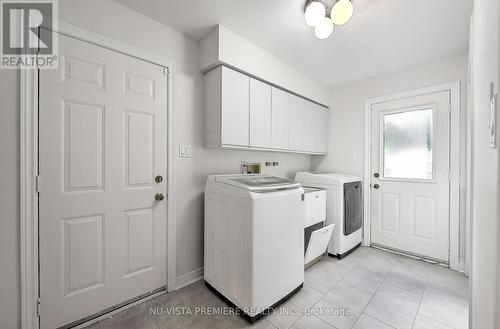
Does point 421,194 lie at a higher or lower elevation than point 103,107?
lower

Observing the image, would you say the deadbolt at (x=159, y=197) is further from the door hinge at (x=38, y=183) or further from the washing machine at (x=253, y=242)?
the door hinge at (x=38, y=183)

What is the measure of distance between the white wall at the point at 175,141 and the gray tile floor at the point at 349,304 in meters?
0.43

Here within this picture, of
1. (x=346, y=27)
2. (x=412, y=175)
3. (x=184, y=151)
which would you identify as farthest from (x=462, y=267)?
(x=184, y=151)

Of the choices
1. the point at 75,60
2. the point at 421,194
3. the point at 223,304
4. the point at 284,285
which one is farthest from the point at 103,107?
the point at 421,194

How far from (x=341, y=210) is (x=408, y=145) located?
1.28 metres

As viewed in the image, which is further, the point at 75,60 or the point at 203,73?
the point at 203,73

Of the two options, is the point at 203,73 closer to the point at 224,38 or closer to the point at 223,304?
the point at 224,38

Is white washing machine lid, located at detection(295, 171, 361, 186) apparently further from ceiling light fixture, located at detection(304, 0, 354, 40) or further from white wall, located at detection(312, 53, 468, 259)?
ceiling light fixture, located at detection(304, 0, 354, 40)

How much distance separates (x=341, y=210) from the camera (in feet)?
8.50

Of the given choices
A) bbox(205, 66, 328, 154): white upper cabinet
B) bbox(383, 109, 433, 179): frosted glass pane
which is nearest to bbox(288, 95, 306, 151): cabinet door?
bbox(205, 66, 328, 154): white upper cabinet

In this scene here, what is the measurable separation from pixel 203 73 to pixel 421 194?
120 inches

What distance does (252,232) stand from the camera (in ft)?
4.95

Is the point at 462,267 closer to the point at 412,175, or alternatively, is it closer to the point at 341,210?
the point at 412,175

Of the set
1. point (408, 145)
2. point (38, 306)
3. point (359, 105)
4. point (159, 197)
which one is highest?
point (359, 105)
